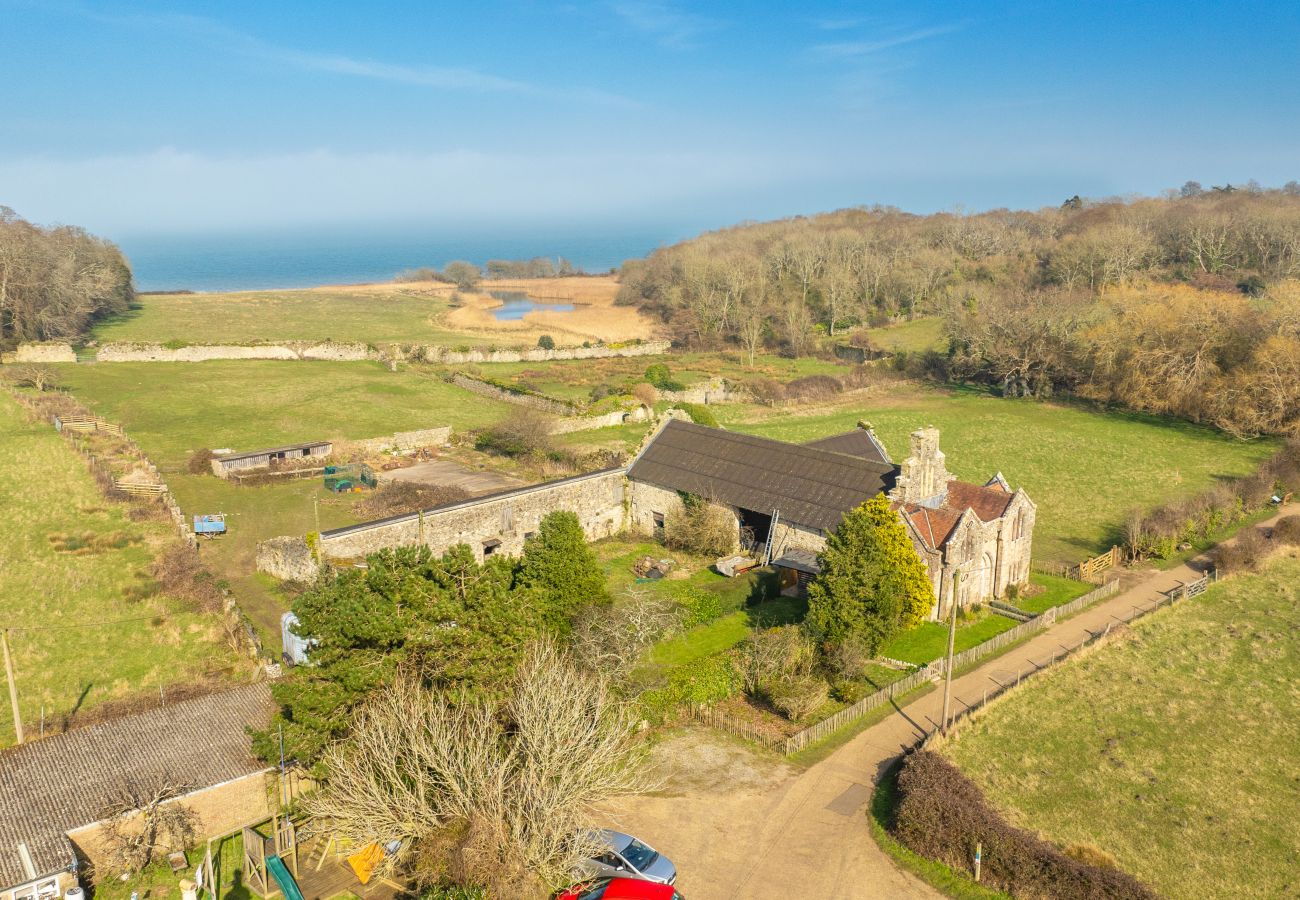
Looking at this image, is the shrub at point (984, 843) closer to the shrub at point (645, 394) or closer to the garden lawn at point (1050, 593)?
the garden lawn at point (1050, 593)

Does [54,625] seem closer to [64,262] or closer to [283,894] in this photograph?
[283,894]

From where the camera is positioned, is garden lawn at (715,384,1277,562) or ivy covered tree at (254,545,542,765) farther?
garden lawn at (715,384,1277,562)

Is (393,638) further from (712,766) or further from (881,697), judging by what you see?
(881,697)

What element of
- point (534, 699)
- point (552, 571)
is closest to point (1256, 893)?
point (534, 699)

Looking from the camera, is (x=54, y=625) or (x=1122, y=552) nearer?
(x=54, y=625)

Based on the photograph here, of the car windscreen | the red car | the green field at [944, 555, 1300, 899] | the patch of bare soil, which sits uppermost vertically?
the car windscreen

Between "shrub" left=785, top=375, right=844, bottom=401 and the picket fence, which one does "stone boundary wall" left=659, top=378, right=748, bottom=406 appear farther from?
the picket fence

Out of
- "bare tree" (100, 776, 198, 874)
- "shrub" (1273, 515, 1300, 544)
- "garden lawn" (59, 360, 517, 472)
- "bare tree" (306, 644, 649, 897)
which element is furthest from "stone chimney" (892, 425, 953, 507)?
"garden lawn" (59, 360, 517, 472)

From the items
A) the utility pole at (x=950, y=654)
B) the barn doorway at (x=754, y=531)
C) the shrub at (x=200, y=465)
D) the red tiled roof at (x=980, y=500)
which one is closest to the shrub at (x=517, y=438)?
the shrub at (x=200, y=465)
